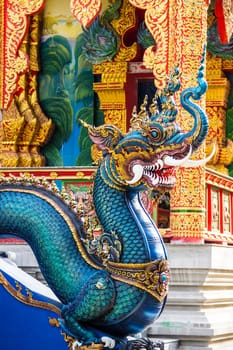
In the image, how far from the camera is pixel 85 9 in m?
13.0

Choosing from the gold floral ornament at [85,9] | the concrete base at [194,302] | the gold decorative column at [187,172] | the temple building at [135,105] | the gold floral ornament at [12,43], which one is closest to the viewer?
the concrete base at [194,302]

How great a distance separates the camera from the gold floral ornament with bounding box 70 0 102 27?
12.9 m

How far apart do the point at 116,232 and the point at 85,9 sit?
4464mm

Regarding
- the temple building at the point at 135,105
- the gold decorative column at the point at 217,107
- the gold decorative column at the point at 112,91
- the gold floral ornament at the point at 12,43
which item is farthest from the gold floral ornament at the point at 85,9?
the gold decorative column at the point at 217,107

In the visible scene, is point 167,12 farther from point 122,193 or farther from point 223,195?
point 122,193

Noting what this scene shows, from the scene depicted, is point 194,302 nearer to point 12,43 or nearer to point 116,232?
point 116,232

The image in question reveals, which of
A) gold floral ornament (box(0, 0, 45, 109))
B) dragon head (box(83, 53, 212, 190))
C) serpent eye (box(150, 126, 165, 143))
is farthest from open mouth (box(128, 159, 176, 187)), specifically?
gold floral ornament (box(0, 0, 45, 109))

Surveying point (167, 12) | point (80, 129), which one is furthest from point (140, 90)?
point (167, 12)

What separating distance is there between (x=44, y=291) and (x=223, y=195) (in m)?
4.25

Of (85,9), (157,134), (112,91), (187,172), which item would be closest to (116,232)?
(157,134)

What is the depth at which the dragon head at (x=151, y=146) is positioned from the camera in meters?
9.03

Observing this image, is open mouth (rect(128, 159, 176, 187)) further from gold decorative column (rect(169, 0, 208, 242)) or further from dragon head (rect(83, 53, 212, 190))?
gold decorative column (rect(169, 0, 208, 242))

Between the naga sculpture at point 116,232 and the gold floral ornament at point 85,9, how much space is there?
12.5ft

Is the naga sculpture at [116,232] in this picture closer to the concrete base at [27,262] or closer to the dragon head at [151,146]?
the dragon head at [151,146]
